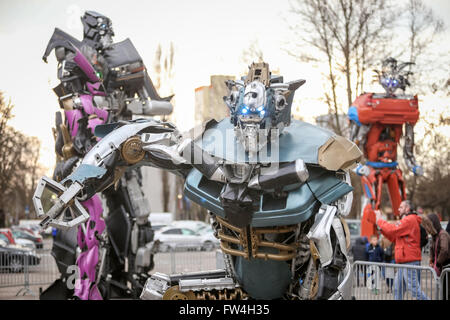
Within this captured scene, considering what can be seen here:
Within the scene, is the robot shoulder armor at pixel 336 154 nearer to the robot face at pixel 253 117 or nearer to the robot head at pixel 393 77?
the robot face at pixel 253 117

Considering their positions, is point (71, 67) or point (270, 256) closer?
point (270, 256)

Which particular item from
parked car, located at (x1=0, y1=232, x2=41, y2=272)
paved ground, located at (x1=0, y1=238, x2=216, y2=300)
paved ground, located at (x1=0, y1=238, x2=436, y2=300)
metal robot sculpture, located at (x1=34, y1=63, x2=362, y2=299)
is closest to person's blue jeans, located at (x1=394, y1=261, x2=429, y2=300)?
paved ground, located at (x1=0, y1=238, x2=436, y2=300)

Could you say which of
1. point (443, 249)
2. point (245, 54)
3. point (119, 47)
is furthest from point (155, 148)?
point (245, 54)

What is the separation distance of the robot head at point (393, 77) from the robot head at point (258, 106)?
5.52 meters

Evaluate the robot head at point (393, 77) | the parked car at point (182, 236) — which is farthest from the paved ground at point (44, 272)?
the robot head at point (393, 77)

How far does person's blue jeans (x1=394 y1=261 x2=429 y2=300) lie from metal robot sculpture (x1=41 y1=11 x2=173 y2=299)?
3.33 m

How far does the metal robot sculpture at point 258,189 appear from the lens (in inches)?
183

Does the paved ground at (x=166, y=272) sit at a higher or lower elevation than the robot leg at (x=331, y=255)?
lower

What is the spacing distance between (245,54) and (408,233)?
5805 mm

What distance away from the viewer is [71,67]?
24.5ft

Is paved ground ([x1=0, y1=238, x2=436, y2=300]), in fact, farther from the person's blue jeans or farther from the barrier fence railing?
A: the person's blue jeans

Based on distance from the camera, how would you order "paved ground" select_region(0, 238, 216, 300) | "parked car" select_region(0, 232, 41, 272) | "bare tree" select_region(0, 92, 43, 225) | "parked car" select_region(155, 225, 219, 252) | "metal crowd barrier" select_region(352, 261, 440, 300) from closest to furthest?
1. "metal crowd barrier" select_region(352, 261, 440, 300)
2. "paved ground" select_region(0, 238, 216, 300)
3. "bare tree" select_region(0, 92, 43, 225)
4. "parked car" select_region(0, 232, 41, 272)
5. "parked car" select_region(155, 225, 219, 252)

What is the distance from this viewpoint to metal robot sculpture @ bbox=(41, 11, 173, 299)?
732 cm

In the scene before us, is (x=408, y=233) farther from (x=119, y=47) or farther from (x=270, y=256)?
(x=119, y=47)
